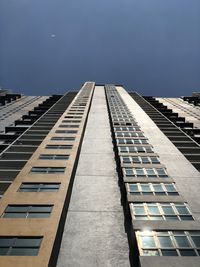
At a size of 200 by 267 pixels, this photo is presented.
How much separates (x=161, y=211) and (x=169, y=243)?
18.2ft

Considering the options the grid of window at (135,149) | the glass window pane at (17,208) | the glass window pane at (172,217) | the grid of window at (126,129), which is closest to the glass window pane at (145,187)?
the glass window pane at (172,217)

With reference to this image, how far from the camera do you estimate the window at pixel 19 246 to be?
25.1 m

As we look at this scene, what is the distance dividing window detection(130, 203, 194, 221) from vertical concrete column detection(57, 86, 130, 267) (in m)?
1.92

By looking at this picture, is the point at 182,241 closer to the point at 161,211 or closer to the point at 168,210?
the point at 161,211

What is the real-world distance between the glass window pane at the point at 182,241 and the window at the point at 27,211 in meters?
10.3

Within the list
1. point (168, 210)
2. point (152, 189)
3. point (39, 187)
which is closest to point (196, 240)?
point (168, 210)

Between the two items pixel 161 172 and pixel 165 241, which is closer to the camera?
pixel 165 241

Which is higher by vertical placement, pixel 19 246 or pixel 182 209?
pixel 19 246

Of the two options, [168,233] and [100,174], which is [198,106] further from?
[168,233]

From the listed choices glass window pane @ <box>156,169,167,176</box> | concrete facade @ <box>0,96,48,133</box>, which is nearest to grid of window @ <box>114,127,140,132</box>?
glass window pane @ <box>156,169,167,176</box>

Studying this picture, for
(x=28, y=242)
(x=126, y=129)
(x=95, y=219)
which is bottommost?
(x=95, y=219)

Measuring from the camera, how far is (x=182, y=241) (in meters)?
27.0

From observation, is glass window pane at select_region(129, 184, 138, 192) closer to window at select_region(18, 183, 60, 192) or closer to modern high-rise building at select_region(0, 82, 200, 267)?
modern high-rise building at select_region(0, 82, 200, 267)

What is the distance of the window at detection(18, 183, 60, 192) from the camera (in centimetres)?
3547
